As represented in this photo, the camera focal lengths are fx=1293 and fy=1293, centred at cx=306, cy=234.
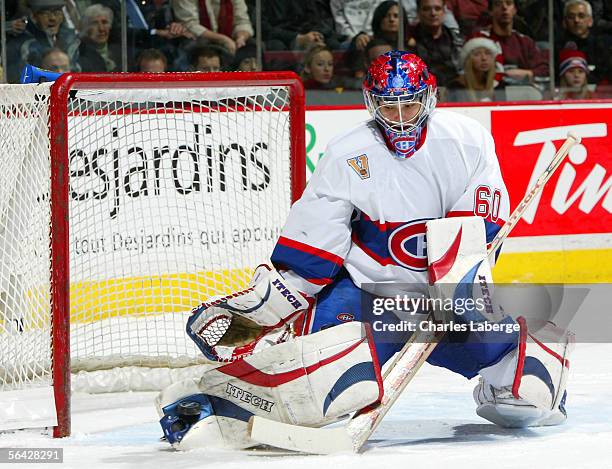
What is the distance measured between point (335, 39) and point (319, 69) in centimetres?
19

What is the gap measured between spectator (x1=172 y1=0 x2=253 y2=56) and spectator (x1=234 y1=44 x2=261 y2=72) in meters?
0.02

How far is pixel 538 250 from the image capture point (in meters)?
5.84

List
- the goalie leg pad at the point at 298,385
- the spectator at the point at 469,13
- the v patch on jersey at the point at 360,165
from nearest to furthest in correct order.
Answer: the goalie leg pad at the point at 298,385
the v patch on jersey at the point at 360,165
the spectator at the point at 469,13

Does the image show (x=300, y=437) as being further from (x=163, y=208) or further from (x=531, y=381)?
(x=163, y=208)

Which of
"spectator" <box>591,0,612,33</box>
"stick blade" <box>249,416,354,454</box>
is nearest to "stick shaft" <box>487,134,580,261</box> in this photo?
"stick blade" <box>249,416,354,454</box>

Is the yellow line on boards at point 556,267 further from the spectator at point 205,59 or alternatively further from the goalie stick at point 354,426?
the goalie stick at point 354,426

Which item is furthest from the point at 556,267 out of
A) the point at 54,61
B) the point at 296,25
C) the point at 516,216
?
the point at 516,216

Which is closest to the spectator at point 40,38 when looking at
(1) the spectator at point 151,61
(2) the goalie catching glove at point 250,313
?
(1) the spectator at point 151,61

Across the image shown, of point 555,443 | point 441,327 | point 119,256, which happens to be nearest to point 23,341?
point 119,256

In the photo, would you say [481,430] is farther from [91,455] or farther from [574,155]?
[574,155]

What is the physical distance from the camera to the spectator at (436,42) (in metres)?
6.20

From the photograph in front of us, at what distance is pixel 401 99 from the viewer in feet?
10.1

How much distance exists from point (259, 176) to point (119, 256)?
0.54 meters

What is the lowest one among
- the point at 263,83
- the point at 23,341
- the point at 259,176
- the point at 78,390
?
the point at 78,390
